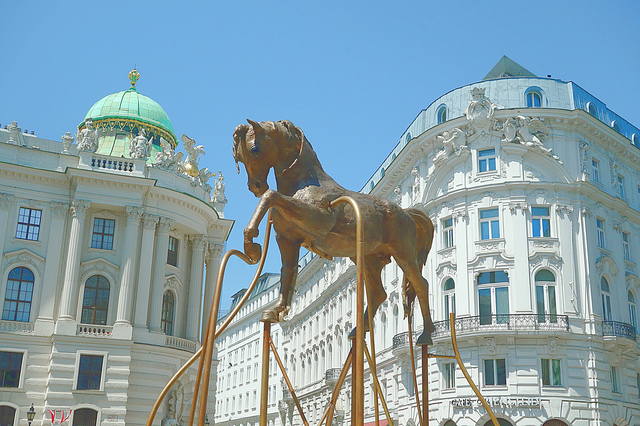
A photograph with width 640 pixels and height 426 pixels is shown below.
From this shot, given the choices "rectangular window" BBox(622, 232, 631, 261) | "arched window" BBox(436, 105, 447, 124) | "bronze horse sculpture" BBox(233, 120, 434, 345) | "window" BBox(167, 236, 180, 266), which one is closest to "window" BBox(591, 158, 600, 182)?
"rectangular window" BBox(622, 232, 631, 261)

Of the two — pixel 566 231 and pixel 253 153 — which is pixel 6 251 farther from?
pixel 253 153

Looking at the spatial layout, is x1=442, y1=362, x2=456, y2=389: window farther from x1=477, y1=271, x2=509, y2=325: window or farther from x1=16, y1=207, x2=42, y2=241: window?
x1=16, y1=207, x2=42, y2=241: window

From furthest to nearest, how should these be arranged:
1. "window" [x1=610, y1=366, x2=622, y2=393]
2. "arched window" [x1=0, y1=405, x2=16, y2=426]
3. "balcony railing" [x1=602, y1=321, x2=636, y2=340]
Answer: "arched window" [x1=0, y1=405, x2=16, y2=426] → "window" [x1=610, y1=366, x2=622, y2=393] → "balcony railing" [x1=602, y1=321, x2=636, y2=340]

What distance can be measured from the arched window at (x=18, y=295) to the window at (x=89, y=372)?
Result: 3998 mm

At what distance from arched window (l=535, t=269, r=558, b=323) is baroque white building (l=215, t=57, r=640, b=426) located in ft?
0.22

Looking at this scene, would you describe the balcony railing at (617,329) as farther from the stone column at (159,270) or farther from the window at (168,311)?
the window at (168,311)

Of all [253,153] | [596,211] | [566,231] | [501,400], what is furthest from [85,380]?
[253,153]

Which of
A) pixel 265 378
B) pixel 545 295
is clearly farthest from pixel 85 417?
pixel 265 378

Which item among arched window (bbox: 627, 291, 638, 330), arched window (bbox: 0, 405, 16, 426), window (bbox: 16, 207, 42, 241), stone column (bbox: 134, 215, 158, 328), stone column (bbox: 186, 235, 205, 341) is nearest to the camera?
arched window (bbox: 0, 405, 16, 426)

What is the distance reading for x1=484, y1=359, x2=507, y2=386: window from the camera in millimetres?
33938

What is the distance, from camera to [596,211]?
123ft

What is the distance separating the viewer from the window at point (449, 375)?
3550 cm

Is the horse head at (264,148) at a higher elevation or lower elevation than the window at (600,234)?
lower

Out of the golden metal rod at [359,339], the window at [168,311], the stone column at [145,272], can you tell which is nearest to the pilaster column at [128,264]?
the stone column at [145,272]
